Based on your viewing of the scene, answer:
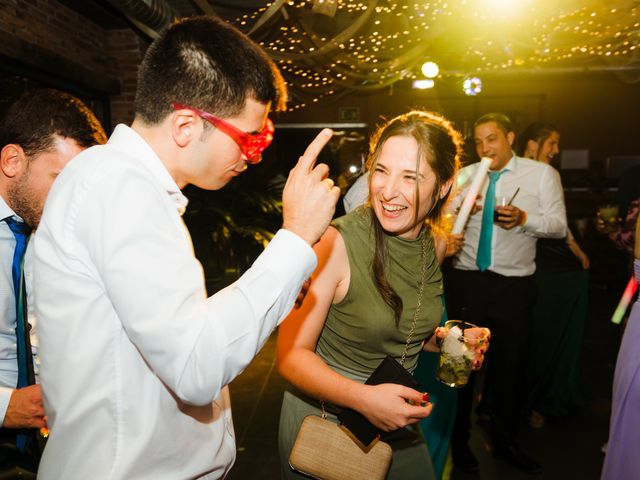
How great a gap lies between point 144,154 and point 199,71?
219 millimetres

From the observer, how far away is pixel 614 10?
3660 millimetres

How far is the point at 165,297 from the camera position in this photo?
85cm

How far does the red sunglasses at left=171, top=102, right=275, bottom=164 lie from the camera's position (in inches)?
41.9

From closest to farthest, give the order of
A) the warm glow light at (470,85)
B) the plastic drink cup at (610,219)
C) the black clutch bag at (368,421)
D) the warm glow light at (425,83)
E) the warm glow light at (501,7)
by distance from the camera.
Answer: the black clutch bag at (368,421)
the plastic drink cup at (610,219)
the warm glow light at (501,7)
the warm glow light at (470,85)
the warm glow light at (425,83)

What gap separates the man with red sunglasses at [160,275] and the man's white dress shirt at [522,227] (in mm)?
2302

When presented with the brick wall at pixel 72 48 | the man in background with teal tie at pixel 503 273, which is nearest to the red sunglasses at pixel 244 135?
the man in background with teal tie at pixel 503 273

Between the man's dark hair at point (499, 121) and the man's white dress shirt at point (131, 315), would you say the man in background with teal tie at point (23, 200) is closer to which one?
the man's white dress shirt at point (131, 315)

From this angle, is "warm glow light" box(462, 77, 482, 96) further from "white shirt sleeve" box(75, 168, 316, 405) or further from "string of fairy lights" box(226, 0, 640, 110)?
"white shirt sleeve" box(75, 168, 316, 405)

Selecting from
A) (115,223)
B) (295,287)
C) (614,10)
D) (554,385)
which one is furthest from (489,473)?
(614,10)

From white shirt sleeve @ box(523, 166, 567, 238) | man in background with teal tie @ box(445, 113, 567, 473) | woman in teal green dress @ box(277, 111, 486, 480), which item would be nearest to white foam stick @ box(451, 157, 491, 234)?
woman in teal green dress @ box(277, 111, 486, 480)

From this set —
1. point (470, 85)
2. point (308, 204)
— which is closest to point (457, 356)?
point (308, 204)

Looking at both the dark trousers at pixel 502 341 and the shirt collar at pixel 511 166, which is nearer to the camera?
the dark trousers at pixel 502 341

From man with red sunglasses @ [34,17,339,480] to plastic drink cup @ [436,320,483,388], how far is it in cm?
74

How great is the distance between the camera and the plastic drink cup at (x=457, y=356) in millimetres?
1536
